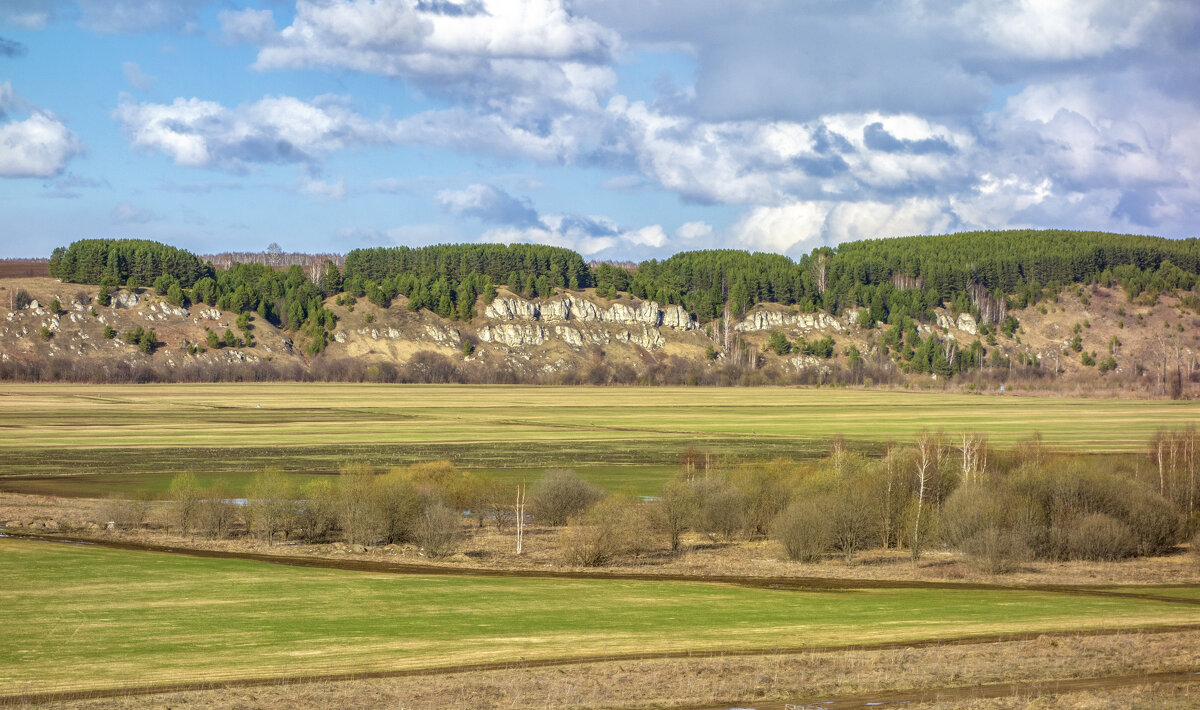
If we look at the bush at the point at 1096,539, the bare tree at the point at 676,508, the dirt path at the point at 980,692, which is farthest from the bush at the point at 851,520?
the dirt path at the point at 980,692

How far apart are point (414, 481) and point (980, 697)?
4580 centimetres

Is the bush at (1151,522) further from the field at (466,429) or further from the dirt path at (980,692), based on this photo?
the dirt path at (980,692)

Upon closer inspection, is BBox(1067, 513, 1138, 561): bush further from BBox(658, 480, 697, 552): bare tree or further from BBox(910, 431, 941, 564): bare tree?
BBox(658, 480, 697, 552): bare tree

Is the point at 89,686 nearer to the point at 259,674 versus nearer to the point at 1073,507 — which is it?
the point at 259,674

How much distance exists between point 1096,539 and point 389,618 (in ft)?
130

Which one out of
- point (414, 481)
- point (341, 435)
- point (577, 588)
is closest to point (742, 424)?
point (341, 435)

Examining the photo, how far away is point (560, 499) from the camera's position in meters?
68.9

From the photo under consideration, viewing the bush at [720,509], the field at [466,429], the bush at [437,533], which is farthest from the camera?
the field at [466,429]

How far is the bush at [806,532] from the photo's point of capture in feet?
185

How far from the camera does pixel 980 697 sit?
28.0 metres

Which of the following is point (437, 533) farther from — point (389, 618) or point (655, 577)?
point (389, 618)

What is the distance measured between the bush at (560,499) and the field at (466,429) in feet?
32.4

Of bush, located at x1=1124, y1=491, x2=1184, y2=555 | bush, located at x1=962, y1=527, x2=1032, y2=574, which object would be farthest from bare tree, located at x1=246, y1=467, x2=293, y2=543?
bush, located at x1=1124, y1=491, x2=1184, y2=555

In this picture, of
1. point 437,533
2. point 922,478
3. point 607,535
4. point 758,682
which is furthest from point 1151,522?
point 758,682
